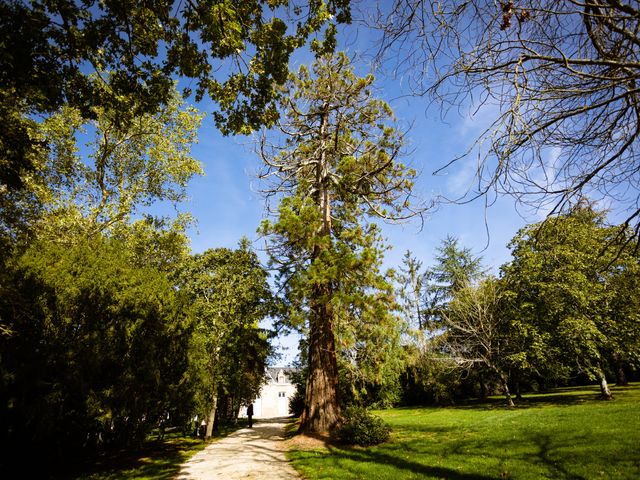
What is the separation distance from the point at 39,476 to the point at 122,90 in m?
8.55

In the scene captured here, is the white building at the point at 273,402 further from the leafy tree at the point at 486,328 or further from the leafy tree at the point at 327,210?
the leafy tree at the point at 327,210

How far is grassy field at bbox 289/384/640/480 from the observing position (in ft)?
18.9

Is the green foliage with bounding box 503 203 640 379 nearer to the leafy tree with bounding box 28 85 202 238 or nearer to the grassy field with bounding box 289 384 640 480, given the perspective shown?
the grassy field with bounding box 289 384 640 480

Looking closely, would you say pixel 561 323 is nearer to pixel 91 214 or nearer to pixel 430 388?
pixel 430 388

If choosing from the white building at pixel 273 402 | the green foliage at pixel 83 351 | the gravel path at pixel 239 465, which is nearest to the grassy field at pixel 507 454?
the gravel path at pixel 239 465

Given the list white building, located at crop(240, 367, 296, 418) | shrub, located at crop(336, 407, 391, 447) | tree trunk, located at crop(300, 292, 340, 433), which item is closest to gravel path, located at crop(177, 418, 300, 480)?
tree trunk, located at crop(300, 292, 340, 433)

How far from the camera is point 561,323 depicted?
17.0 m

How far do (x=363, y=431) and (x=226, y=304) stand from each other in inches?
370

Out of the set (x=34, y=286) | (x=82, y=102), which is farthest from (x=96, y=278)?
(x=82, y=102)

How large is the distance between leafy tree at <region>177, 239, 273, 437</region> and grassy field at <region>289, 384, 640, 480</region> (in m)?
7.52

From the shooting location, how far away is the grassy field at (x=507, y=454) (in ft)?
18.9

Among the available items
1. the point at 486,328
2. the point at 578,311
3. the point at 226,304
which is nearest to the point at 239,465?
the point at 226,304

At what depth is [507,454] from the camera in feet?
23.5

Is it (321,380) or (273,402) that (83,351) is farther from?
(273,402)
